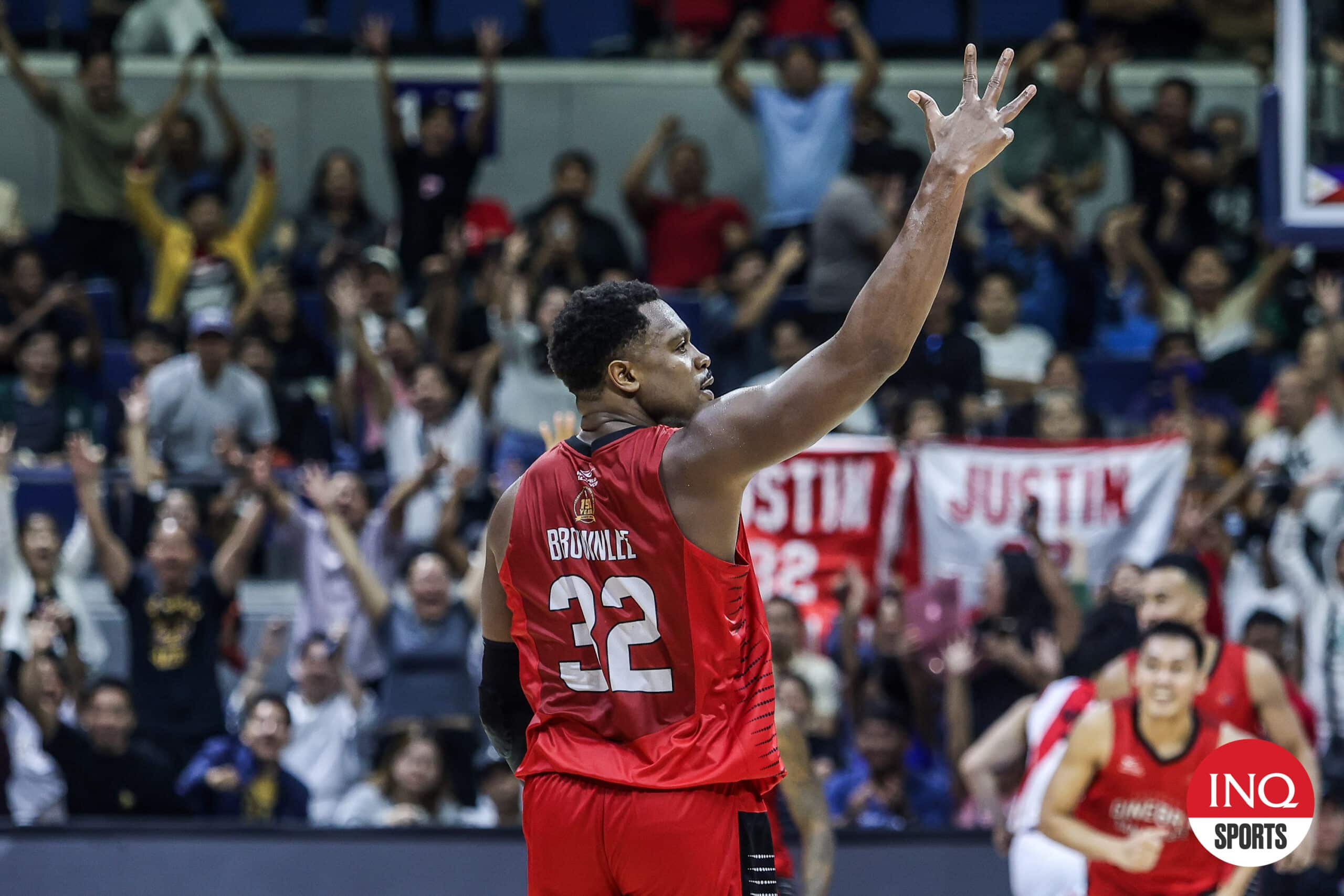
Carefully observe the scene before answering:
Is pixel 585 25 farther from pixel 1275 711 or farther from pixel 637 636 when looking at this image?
pixel 637 636

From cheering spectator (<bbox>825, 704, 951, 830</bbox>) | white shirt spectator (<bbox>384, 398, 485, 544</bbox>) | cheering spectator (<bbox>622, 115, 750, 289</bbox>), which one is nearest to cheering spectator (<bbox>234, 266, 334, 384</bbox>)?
white shirt spectator (<bbox>384, 398, 485, 544</bbox>)

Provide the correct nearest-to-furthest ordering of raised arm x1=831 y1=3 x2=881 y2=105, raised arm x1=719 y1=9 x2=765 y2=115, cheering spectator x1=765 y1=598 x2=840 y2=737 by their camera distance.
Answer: cheering spectator x1=765 y1=598 x2=840 y2=737 < raised arm x1=719 y1=9 x2=765 y2=115 < raised arm x1=831 y1=3 x2=881 y2=105

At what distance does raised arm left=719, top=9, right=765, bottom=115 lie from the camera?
12.1 metres

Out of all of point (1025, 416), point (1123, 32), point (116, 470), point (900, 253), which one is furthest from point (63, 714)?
point (1123, 32)

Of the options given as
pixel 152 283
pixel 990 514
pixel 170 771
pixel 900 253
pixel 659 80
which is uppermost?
pixel 659 80

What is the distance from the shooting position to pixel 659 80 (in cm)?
1387

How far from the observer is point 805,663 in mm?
8695

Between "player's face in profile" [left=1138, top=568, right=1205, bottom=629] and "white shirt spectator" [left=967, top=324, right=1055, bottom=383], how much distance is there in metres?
4.02

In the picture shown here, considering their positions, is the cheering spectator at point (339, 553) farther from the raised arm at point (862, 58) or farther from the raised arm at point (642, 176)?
the raised arm at point (862, 58)

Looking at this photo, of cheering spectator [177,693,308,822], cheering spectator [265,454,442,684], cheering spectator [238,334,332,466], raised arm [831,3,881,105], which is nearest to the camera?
cheering spectator [177,693,308,822]

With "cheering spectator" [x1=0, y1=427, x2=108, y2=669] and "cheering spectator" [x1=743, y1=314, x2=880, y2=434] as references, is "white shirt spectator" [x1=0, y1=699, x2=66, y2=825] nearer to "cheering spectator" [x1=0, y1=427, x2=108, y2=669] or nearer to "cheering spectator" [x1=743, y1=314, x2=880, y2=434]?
"cheering spectator" [x1=0, y1=427, x2=108, y2=669]

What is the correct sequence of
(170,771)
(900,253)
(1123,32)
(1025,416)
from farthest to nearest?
(1123,32), (1025,416), (170,771), (900,253)

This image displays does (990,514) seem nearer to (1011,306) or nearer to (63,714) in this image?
(1011,306)

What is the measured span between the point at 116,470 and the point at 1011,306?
506 cm
